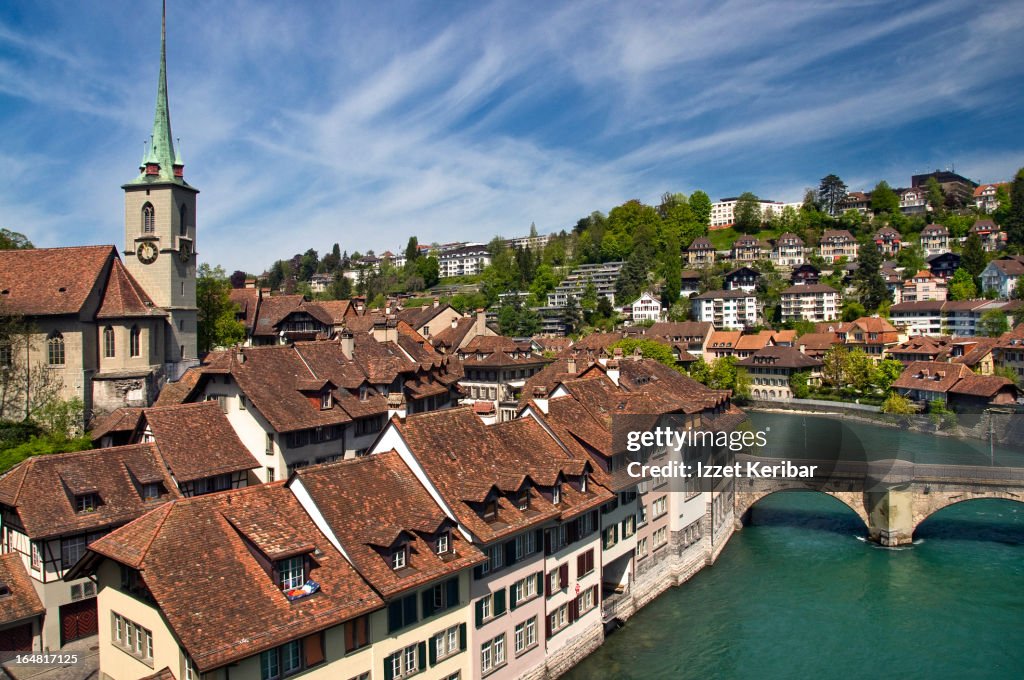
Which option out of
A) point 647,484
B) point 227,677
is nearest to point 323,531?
point 227,677

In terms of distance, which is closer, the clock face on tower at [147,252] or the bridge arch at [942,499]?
the bridge arch at [942,499]

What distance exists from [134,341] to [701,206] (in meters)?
148

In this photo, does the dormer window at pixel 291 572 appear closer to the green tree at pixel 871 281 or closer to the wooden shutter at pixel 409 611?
the wooden shutter at pixel 409 611

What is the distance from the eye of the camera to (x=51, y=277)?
3859 cm

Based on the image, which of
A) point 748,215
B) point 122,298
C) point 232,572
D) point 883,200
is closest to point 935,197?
point 883,200

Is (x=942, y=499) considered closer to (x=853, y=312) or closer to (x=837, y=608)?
(x=837, y=608)

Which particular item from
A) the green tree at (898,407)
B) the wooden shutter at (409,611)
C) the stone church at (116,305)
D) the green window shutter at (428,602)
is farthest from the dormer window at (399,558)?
the green tree at (898,407)

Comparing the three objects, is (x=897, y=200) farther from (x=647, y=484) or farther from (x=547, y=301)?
(x=647, y=484)

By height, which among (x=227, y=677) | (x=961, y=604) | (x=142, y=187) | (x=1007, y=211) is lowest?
(x=961, y=604)

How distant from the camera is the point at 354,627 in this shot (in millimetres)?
18953

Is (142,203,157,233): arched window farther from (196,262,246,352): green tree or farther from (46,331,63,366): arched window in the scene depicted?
(196,262,246,352): green tree

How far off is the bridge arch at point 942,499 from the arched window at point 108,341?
42789 mm

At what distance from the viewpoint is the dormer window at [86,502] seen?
2435 cm

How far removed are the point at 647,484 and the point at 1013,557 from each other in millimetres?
20881
